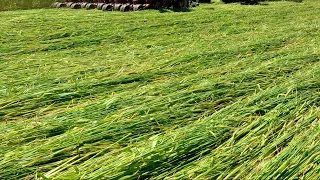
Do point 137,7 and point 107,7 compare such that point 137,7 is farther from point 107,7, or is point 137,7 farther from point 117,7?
point 107,7

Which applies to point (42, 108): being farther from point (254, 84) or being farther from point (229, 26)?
point (229, 26)

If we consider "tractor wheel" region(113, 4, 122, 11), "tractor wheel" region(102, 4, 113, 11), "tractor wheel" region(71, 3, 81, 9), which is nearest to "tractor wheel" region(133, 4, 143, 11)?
"tractor wheel" region(113, 4, 122, 11)

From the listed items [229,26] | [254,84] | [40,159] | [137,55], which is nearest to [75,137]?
[40,159]

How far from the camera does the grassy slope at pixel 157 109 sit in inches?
90.6

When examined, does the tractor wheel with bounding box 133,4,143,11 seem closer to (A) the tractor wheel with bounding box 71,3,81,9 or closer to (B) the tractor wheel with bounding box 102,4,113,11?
(B) the tractor wheel with bounding box 102,4,113,11

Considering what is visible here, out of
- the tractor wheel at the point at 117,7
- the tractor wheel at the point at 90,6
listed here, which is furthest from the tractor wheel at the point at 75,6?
the tractor wheel at the point at 117,7

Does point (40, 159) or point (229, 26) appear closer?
point (40, 159)

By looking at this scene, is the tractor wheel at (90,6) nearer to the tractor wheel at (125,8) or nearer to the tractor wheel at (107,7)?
the tractor wheel at (107,7)

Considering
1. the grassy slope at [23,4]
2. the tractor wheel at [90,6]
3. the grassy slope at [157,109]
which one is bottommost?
the grassy slope at [157,109]

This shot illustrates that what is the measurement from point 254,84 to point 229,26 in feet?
15.3

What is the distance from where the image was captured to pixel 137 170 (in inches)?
85.5

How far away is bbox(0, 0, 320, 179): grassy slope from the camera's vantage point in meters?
2.30

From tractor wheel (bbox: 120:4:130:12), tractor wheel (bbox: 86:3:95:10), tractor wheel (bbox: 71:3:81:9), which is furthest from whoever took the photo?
tractor wheel (bbox: 71:3:81:9)

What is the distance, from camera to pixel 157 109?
3039 mm
